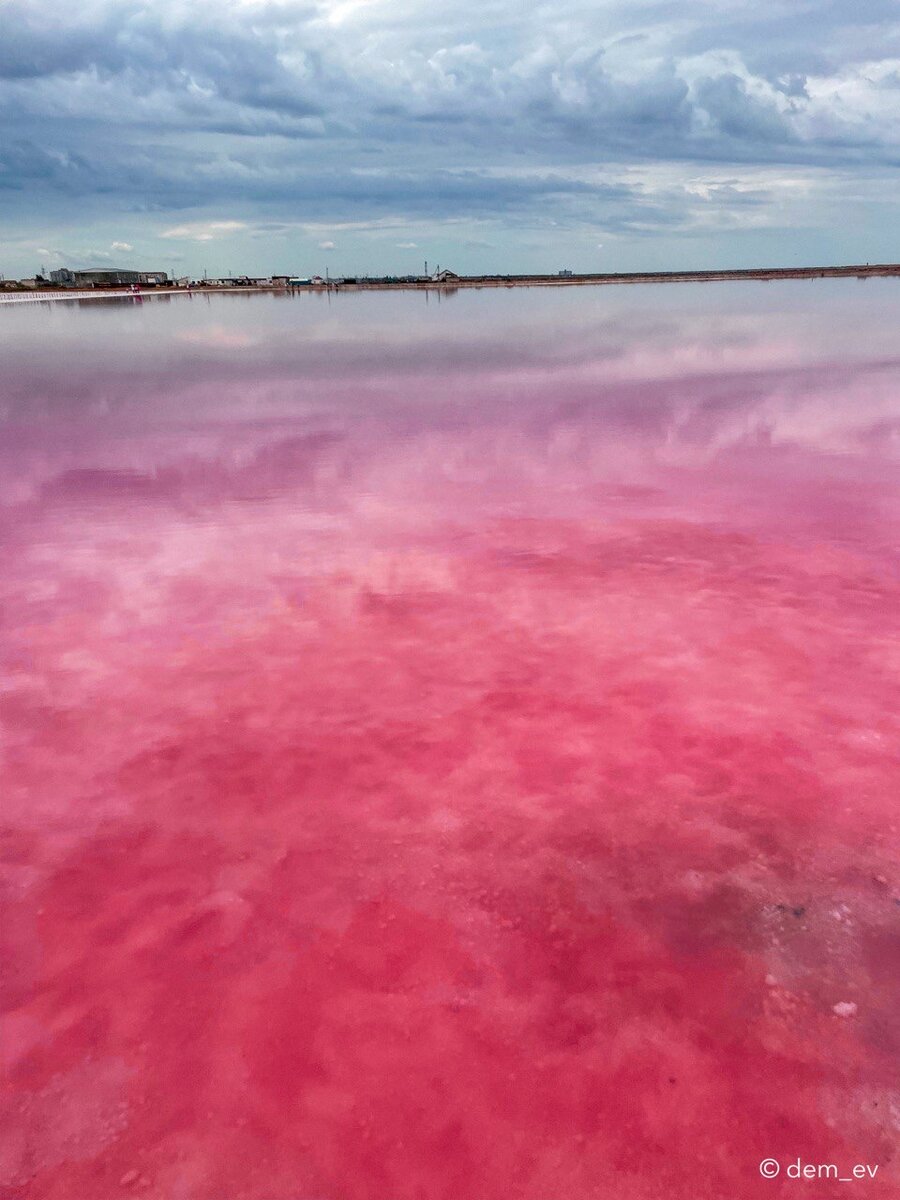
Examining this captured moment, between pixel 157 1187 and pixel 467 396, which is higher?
pixel 467 396

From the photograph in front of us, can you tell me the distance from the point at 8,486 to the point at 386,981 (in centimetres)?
1317

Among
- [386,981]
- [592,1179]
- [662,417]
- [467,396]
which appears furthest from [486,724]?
[467,396]

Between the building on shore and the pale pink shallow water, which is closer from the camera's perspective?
the pale pink shallow water

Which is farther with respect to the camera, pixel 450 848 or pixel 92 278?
pixel 92 278

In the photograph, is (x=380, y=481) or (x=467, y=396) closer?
(x=380, y=481)

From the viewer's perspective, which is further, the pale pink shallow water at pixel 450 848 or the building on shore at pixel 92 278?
the building on shore at pixel 92 278

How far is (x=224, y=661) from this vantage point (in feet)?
25.1

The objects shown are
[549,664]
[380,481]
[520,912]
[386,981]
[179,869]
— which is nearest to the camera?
[386,981]

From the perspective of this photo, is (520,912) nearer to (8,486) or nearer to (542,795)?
(542,795)

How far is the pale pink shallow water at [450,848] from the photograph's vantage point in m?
3.61

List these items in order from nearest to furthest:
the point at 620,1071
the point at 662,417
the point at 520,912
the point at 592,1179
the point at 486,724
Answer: the point at 592,1179, the point at 620,1071, the point at 520,912, the point at 486,724, the point at 662,417

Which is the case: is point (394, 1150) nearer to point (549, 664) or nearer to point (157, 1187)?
point (157, 1187)

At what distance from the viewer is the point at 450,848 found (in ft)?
17.1

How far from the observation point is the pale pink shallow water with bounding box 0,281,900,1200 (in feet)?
11.8
